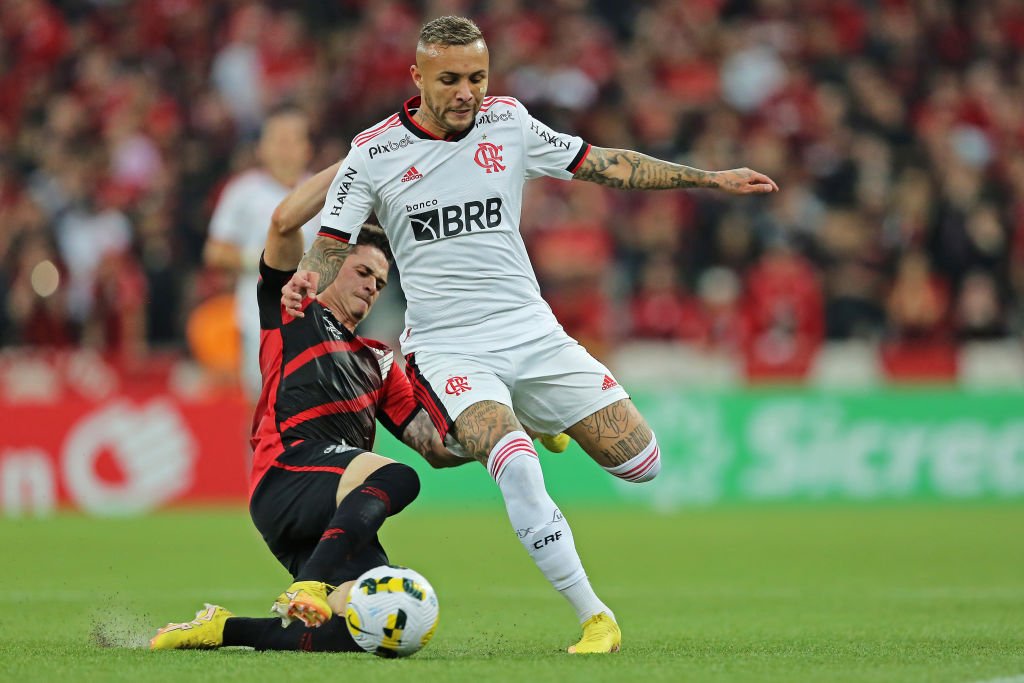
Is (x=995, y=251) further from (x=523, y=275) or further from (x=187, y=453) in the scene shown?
(x=523, y=275)

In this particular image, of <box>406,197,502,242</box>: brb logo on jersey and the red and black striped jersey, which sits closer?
the red and black striped jersey

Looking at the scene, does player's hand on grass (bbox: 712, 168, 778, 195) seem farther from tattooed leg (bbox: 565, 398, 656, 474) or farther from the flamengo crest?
the flamengo crest

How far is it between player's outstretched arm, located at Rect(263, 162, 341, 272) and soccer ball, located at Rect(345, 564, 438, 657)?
57.6 inches

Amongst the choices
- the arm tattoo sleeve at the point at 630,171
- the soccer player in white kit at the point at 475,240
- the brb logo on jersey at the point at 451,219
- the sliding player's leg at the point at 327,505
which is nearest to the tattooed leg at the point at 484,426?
the soccer player in white kit at the point at 475,240

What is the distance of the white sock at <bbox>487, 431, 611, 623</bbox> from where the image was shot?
19.8 feet

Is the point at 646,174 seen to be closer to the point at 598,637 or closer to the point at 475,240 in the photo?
the point at 475,240

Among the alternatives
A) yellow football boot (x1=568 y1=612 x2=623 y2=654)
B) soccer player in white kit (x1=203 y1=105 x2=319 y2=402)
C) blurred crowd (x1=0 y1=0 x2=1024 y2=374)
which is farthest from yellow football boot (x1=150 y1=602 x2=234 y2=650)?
blurred crowd (x1=0 y1=0 x2=1024 y2=374)

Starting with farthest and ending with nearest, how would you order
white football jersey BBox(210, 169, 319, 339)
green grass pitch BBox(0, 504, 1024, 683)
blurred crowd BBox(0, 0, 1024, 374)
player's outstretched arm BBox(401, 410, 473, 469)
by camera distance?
blurred crowd BBox(0, 0, 1024, 374) → white football jersey BBox(210, 169, 319, 339) → player's outstretched arm BBox(401, 410, 473, 469) → green grass pitch BBox(0, 504, 1024, 683)

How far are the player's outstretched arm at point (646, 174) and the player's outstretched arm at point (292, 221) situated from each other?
1.09 m

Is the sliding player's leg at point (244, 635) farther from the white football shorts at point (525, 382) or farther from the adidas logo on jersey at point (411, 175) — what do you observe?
the adidas logo on jersey at point (411, 175)

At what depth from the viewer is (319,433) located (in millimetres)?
6438

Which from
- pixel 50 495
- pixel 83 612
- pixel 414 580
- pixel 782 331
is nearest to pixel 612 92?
pixel 782 331

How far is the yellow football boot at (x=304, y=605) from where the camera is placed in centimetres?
535

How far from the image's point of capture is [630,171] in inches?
262
